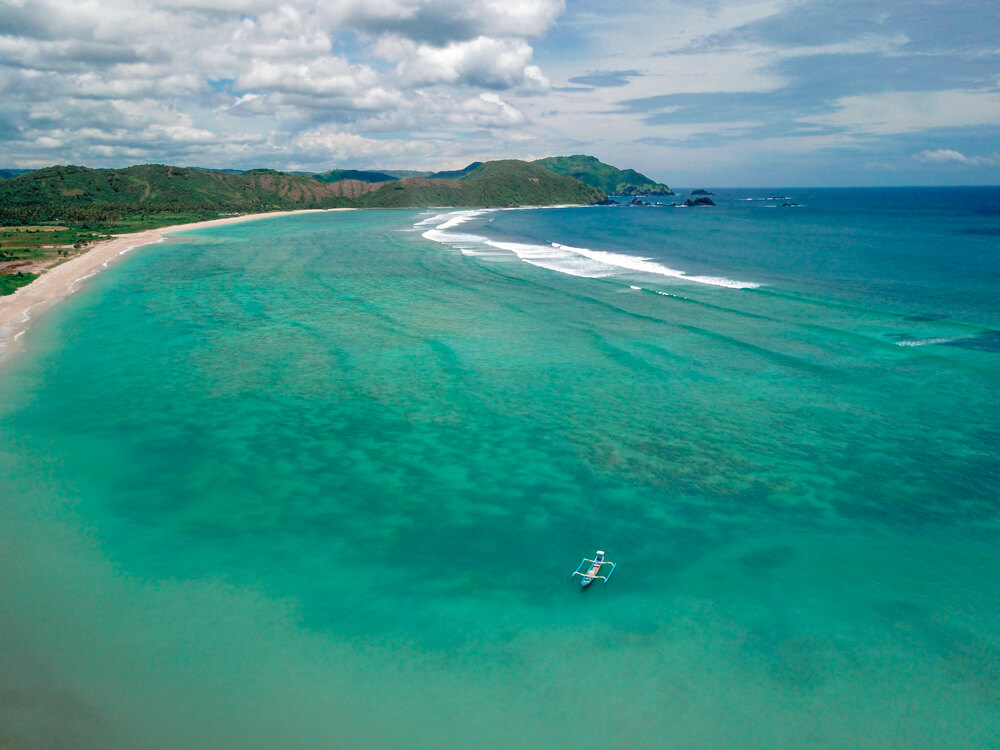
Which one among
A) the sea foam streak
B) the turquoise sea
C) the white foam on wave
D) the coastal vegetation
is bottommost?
the turquoise sea

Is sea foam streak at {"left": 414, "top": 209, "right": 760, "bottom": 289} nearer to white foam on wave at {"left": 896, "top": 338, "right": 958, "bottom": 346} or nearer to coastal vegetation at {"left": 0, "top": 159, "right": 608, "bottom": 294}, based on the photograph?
white foam on wave at {"left": 896, "top": 338, "right": 958, "bottom": 346}

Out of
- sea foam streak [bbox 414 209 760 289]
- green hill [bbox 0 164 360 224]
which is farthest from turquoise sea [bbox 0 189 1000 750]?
green hill [bbox 0 164 360 224]

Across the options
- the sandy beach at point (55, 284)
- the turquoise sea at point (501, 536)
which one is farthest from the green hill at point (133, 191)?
the turquoise sea at point (501, 536)

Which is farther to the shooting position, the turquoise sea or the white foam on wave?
the white foam on wave

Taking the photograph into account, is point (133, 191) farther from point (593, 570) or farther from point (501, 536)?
point (593, 570)

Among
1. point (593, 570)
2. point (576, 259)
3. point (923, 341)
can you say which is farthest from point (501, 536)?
point (576, 259)

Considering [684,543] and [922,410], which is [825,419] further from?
[684,543]

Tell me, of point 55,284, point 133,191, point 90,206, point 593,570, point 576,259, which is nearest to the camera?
point 593,570

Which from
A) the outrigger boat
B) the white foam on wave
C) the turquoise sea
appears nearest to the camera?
the turquoise sea

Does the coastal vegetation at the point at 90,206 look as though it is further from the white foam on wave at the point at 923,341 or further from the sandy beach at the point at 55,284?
the white foam on wave at the point at 923,341
